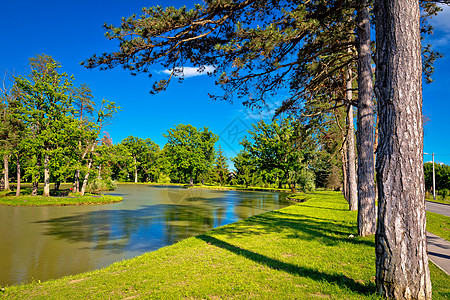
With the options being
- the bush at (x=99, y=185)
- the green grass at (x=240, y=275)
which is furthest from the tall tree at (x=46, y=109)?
the green grass at (x=240, y=275)

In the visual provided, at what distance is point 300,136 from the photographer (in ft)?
42.2

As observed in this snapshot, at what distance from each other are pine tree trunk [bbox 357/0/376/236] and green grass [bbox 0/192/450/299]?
0.90 meters

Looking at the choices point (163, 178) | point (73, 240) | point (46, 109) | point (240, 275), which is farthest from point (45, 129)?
point (163, 178)

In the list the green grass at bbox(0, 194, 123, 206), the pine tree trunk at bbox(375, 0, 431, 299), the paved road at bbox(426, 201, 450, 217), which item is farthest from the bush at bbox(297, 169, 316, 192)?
the pine tree trunk at bbox(375, 0, 431, 299)

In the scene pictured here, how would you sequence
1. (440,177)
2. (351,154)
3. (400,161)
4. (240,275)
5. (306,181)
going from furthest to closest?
1. (306,181)
2. (440,177)
3. (351,154)
4. (240,275)
5. (400,161)

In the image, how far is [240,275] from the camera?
4.62m

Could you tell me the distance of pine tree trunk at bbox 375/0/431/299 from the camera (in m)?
3.35

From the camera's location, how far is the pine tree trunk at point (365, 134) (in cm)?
772

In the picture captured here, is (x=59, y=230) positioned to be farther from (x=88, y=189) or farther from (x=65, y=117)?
(x=88, y=189)

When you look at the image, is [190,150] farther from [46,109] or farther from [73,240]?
[73,240]

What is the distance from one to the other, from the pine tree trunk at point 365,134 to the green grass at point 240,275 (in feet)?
2.94

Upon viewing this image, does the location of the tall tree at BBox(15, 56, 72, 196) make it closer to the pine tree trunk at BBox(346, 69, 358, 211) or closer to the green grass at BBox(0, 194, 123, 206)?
the green grass at BBox(0, 194, 123, 206)

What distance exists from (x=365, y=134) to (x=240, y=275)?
247 inches

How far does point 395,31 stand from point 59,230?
45.1 feet
